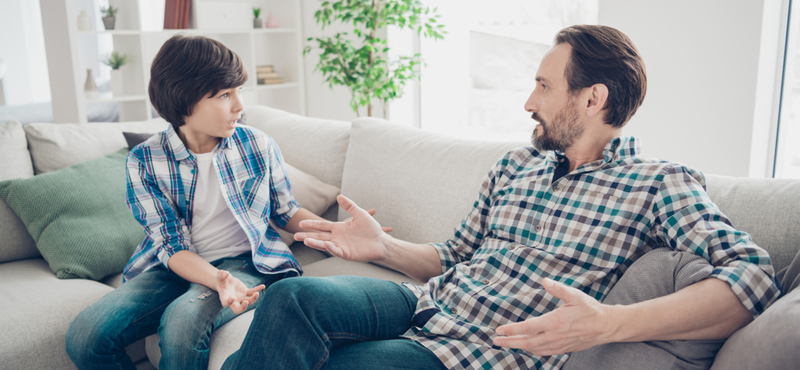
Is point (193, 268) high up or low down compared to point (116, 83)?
down

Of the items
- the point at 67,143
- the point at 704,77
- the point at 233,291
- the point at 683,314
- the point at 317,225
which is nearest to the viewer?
the point at 683,314

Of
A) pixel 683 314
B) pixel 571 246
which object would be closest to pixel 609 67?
pixel 571 246

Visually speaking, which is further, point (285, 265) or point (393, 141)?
point (393, 141)

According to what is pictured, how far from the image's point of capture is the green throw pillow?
5.67 ft

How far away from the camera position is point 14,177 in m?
1.88

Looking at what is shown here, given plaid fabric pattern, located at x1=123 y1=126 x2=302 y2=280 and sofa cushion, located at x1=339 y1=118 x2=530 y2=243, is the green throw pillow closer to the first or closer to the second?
plaid fabric pattern, located at x1=123 y1=126 x2=302 y2=280

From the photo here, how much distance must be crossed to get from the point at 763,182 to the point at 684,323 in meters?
0.53

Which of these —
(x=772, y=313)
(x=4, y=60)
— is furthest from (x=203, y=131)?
(x=4, y=60)

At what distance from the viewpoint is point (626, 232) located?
1.08m

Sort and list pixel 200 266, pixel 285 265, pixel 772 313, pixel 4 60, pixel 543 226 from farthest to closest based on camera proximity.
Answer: pixel 4 60 → pixel 285 265 → pixel 200 266 → pixel 543 226 → pixel 772 313

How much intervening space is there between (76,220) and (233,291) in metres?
0.84

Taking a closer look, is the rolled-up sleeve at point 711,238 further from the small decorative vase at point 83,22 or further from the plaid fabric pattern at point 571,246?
the small decorative vase at point 83,22

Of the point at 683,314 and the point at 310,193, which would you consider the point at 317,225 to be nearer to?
the point at 310,193

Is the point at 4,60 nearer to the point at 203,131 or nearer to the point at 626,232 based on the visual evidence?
the point at 203,131
